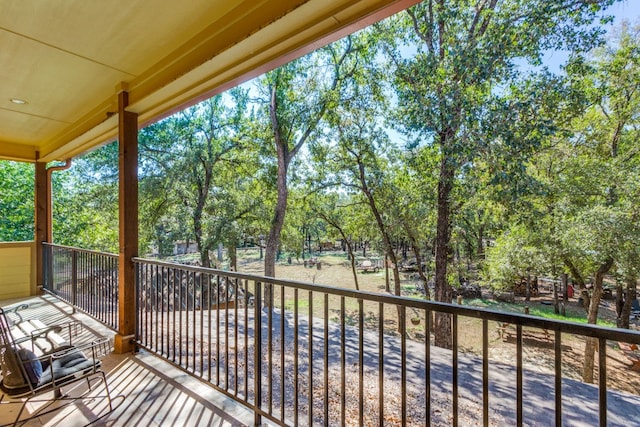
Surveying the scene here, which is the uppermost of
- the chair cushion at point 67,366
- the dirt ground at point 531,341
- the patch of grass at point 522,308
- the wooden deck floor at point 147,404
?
the chair cushion at point 67,366

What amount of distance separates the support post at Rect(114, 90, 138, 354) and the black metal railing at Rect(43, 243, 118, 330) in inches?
15.4

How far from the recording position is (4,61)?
2.62m

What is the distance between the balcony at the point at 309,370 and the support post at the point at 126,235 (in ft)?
0.27

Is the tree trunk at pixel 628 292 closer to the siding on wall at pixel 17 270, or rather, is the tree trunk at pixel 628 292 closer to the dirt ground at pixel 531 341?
→ the dirt ground at pixel 531 341

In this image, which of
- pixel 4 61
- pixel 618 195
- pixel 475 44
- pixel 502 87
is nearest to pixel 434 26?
pixel 475 44

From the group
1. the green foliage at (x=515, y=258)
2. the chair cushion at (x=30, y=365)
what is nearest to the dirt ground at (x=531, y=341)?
the green foliage at (x=515, y=258)

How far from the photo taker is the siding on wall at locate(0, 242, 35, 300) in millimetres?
5086

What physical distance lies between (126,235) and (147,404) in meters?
1.62

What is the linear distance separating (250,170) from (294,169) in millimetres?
1737

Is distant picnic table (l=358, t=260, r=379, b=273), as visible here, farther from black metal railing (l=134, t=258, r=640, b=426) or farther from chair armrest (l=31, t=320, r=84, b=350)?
chair armrest (l=31, t=320, r=84, b=350)

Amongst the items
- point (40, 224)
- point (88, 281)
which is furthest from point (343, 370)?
point (40, 224)

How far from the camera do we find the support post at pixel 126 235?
299cm

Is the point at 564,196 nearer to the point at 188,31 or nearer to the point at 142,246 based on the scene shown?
the point at 188,31

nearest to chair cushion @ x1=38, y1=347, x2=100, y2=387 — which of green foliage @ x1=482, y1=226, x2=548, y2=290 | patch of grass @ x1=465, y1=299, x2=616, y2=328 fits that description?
green foliage @ x1=482, y1=226, x2=548, y2=290
